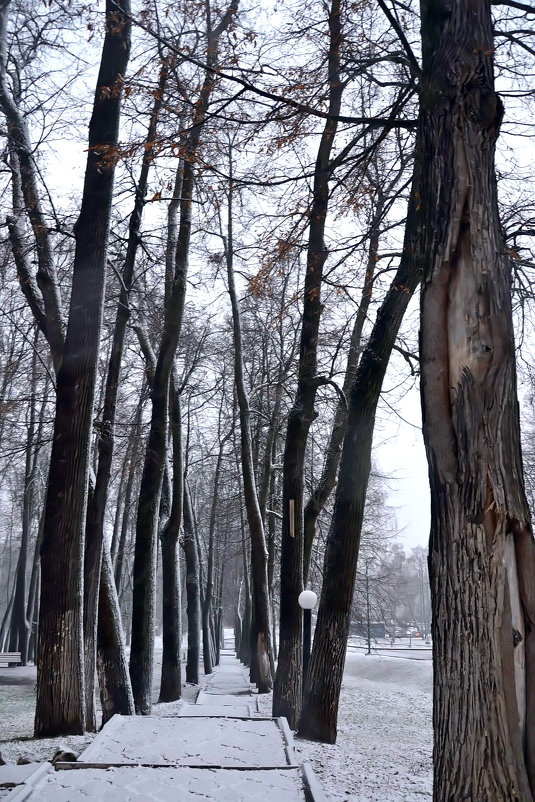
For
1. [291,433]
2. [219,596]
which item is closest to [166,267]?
[291,433]

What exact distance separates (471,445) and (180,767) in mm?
3796

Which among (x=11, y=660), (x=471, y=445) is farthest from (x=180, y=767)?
(x=11, y=660)

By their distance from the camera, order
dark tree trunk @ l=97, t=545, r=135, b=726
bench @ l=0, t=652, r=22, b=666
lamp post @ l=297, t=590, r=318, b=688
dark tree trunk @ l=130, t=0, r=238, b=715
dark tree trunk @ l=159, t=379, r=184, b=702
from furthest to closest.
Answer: bench @ l=0, t=652, r=22, b=666, dark tree trunk @ l=159, t=379, r=184, b=702, dark tree trunk @ l=130, t=0, r=238, b=715, dark tree trunk @ l=97, t=545, r=135, b=726, lamp post @ l=297, t=590, r=318, b=688

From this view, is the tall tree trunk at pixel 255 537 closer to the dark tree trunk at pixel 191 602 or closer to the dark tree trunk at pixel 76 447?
the dark tree trunk at pixel 191 602

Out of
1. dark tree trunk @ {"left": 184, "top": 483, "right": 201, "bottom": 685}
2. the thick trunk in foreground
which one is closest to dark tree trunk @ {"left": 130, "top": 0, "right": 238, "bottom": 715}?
the thick trunk in foreground

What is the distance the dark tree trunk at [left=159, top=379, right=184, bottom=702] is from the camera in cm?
1578

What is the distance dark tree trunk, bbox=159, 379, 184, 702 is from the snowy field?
64 cm

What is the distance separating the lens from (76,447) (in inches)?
318

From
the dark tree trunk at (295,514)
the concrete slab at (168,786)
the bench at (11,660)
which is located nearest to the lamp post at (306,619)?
the dark tree trunk at (295,514)

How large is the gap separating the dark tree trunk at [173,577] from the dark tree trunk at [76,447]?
737cm

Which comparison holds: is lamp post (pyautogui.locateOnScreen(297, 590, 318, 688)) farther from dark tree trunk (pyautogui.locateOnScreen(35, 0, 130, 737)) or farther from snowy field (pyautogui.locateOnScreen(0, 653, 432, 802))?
dark tree trunk (pyautogui.locateOnScreen(35, 0, 130, 737))

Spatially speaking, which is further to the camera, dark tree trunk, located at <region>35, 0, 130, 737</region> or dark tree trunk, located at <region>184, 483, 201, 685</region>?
dark tree trunk, located at <region>184, 483, 201, 685</region>

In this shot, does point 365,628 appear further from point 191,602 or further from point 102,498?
point 102,498

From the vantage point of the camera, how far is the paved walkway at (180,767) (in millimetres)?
5070
